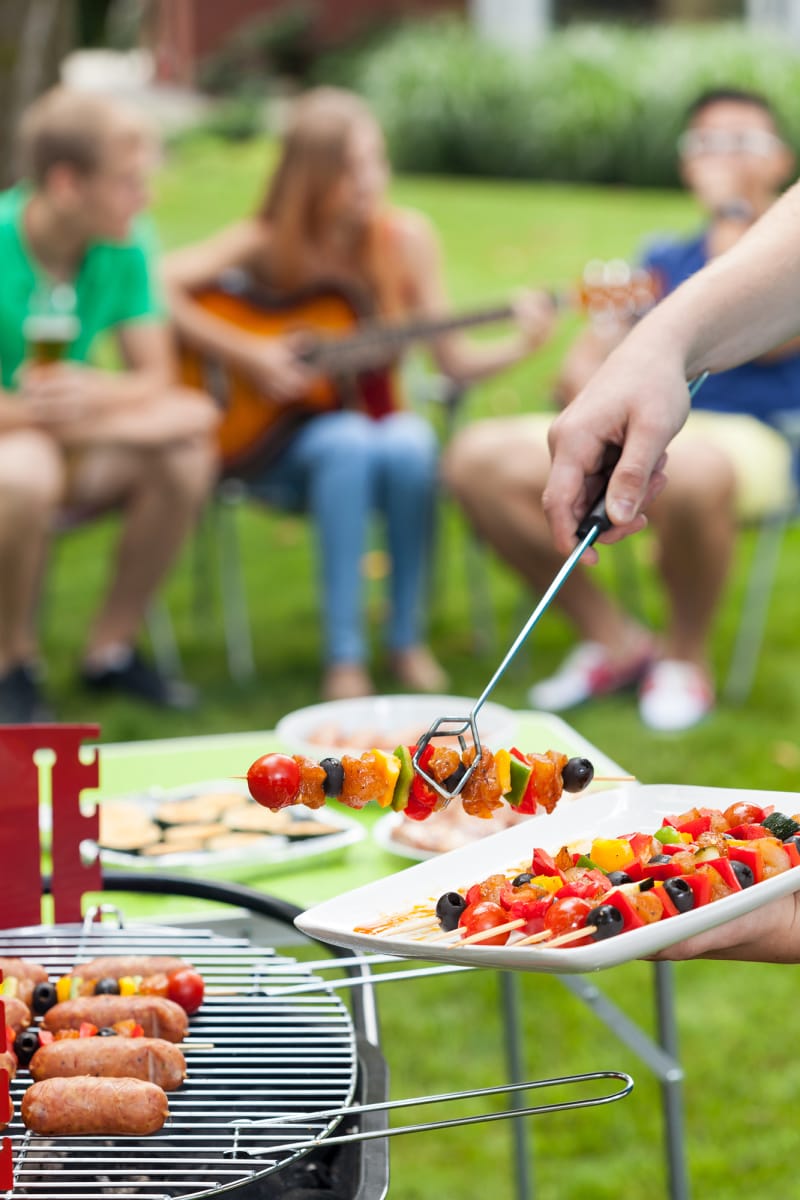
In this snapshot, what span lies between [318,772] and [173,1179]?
421 millimetres

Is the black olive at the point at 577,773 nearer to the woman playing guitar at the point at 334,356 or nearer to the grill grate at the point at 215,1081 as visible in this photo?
the grill grate at the point at 215,1081

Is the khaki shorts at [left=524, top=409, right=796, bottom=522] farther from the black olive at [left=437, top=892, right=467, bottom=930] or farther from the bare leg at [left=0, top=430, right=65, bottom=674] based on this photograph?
the black olive at [left=437, top=892, right=467, bottom=930]

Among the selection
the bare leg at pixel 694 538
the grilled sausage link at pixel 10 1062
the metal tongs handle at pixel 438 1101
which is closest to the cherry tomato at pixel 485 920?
the metal tongs handle at pixel 438 1101

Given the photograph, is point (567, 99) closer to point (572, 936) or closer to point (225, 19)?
point (225, 19)

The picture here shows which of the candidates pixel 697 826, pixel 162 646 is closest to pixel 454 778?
pixel 697 826

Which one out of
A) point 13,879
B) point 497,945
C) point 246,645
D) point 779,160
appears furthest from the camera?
point 246,645

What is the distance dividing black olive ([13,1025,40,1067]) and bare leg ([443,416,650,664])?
3595 millimetres

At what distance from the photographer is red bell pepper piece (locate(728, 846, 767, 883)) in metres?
1.47

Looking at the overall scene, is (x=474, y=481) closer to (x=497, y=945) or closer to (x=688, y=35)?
(x=497, y=945)

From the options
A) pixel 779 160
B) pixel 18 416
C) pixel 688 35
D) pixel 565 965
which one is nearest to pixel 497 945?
pixel 565 965

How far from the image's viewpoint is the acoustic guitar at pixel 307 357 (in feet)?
17.8

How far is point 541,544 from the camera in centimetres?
514

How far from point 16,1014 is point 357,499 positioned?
3.66m

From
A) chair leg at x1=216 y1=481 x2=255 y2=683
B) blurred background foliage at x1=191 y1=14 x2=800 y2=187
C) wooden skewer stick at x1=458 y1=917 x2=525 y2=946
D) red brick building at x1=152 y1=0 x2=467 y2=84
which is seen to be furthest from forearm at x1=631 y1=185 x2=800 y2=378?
red brick building at x1=152 y1=0 x2=467 y2=84
